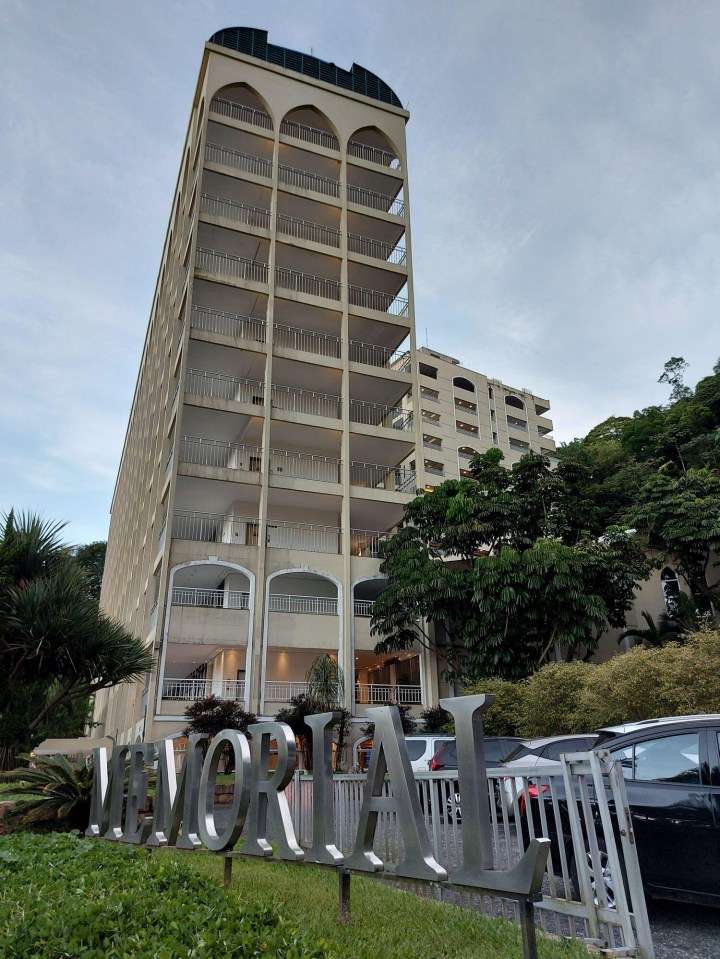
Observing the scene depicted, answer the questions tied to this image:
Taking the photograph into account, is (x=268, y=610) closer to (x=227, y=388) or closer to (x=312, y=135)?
(x=227, y=388)

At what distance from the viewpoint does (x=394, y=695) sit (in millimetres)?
27203

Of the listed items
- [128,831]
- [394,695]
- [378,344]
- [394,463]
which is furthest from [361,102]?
[128,831]

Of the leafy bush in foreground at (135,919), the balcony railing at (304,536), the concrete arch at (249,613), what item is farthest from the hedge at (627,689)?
the balcony railing at (304,536)

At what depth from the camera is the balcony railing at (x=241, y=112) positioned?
32812mm

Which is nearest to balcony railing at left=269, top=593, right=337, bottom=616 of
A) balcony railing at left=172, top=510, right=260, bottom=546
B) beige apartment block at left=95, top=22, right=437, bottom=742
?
beige apartment block at left=95, top=22, right=437, bottom=742

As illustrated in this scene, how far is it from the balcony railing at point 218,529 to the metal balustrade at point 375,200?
17.0 meters

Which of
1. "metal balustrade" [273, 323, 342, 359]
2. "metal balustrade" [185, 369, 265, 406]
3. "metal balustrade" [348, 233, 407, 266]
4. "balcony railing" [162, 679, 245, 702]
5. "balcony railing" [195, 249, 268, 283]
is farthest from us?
"metal balustrade" [348, 233, 407, 266]

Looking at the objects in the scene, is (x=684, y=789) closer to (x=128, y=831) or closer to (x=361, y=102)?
(x=128, y=831)

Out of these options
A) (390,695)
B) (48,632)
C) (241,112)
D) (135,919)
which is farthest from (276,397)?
(135,919)

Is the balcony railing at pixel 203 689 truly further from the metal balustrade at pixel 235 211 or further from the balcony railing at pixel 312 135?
the balcony railing at pixel 312 135

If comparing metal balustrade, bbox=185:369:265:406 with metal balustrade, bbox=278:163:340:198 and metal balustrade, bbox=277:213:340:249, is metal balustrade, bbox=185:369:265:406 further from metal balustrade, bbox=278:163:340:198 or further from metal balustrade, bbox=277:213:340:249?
metal balustrade, bbox=278:163:340:198

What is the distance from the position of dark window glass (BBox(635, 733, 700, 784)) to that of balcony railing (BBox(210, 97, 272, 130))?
3376cm

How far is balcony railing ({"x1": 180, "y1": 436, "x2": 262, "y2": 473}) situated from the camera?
2969 cm

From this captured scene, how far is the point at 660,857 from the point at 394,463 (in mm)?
28066
